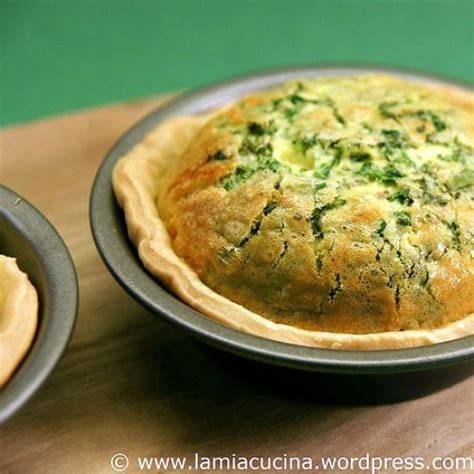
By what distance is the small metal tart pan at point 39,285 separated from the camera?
1.58m

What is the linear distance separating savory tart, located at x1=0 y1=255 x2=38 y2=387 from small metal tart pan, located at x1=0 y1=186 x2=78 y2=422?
0.02 m

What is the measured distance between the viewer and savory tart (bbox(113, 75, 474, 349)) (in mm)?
1835

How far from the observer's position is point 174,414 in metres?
1.94

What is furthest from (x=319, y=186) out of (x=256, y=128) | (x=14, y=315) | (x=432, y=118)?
(x=14, y=315)

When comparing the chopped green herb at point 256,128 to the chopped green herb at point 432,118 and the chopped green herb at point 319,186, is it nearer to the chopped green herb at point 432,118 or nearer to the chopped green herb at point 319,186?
the chopped green herb at point 319,186

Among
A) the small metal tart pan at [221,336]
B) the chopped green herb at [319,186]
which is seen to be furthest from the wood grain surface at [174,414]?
the chopped green herb at [319,186]

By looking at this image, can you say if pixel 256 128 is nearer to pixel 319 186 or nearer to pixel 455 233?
pixel 319 186

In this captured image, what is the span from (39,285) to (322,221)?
0.64 m

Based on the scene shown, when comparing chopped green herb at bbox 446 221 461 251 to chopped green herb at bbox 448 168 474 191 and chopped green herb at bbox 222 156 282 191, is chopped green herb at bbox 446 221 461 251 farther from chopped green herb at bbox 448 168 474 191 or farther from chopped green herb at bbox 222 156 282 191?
chopped green herb at bbox 222 156 282 191

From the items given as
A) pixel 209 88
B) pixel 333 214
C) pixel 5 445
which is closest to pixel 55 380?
pixel 5 445

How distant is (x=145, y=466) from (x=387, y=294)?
→ 0.64m

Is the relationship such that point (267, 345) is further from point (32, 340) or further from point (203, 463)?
point (32, 340)

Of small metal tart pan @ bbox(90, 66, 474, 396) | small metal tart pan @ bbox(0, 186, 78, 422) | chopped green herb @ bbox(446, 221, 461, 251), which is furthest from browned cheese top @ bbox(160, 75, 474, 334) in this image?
small metal tart pan @ bbox(0, 186, 78, 422)

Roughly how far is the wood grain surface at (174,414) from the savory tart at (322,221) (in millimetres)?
202
